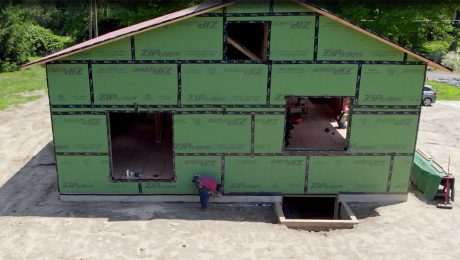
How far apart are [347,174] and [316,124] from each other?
4.87m

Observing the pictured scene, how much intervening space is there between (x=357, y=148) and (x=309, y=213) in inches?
145

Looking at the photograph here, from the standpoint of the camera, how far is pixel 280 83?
12992 mm

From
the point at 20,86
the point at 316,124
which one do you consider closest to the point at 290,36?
the point at 316,124

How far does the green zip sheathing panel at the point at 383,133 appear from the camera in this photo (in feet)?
44.0

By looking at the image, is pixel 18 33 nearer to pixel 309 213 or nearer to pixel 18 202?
pixel 18 202

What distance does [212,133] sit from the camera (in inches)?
530

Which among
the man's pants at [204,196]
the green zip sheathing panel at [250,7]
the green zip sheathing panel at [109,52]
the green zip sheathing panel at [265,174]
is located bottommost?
the man's pants at [204,196]

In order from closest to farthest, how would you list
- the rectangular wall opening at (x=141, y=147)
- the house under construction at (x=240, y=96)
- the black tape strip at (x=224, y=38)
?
the black tape strip at (x=224, y=38)
the house under construction at (x=240, y=96)
the rectangular wall opening at (x=141, y=147)

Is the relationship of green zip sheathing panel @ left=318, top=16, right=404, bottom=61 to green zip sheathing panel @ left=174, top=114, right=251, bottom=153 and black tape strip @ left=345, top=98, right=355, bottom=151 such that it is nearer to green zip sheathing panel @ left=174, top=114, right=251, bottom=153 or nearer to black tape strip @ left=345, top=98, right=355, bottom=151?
black tape strip @ left=345, top=98, right=355, bottom=151

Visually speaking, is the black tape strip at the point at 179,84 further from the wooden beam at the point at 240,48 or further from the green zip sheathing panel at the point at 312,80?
the green zip sheathing panel at the point at 312,80

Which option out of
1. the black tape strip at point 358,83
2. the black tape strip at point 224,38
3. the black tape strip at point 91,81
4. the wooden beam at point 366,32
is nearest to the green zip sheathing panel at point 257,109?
the black tape strip at point 224,38

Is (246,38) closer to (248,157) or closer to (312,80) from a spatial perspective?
(312,80)

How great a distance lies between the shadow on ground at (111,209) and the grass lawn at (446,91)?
24.4m

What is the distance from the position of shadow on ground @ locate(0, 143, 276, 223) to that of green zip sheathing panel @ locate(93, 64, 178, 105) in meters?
3.49
